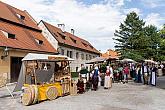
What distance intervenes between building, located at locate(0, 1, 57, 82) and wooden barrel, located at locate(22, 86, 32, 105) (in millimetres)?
10525

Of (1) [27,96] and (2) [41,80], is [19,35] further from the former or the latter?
(1) [27,96]

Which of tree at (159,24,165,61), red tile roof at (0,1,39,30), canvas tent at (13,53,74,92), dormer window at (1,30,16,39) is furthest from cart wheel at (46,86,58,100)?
tree at (159,24,165,61)

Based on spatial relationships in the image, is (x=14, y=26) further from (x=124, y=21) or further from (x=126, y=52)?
(x=124, y=21)

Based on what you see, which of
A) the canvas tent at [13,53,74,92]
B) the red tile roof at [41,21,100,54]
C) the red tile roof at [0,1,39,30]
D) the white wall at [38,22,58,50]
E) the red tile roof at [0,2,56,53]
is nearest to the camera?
the canvas tent at [13,53,74,92]

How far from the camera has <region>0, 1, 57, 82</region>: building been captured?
24.8 m

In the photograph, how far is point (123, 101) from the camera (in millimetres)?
14641

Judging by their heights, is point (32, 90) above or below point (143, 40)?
below

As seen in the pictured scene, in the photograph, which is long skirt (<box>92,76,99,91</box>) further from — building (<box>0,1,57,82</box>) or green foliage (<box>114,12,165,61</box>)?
green foliage (<box>114,12,165,61</box>)

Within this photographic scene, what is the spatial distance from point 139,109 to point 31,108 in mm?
4426

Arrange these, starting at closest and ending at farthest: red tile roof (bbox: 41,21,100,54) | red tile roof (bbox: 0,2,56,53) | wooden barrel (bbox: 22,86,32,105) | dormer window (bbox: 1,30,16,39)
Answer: wooden barrel (bbox: 22,86,32,105) < red tile roof (bbox: 0,2,56,53) < dormer window (bbox: 1,30,16,39) < red tile roof (bbox: 41,21,100,54)

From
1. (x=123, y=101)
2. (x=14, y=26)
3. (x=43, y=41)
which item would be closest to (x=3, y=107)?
(x=123, y=101)

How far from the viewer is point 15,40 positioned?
27.4m

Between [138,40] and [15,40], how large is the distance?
34.9 meters

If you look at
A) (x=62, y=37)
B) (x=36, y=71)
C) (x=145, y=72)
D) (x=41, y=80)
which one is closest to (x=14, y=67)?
(x=41, y=80)
